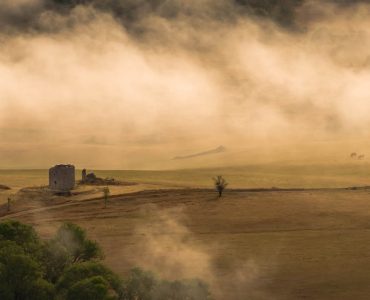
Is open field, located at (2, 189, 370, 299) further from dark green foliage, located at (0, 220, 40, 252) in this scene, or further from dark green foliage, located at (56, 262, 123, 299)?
dark green foliage, located at (56, 262, 123, 299)

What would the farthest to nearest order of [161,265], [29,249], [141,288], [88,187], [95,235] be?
[88,187], [95,235], [161,265], [29,249], [141,288]

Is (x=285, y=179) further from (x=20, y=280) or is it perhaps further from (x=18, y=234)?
(x=20, y=280)

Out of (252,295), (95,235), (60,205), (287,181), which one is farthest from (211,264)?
(287,181)

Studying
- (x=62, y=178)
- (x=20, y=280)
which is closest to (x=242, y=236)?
(x=20, y=280)

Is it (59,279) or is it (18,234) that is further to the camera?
(18,234)

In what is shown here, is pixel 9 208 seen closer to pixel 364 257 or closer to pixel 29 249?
pixel 364 257

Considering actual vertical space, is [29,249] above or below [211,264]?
above
